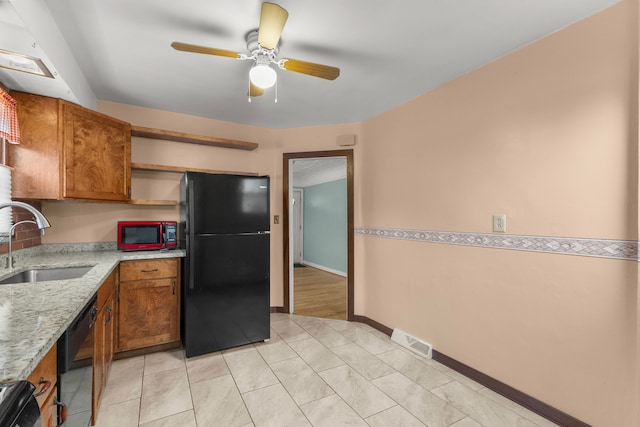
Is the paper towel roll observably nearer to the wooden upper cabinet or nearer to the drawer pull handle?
the wooden upper cabinet

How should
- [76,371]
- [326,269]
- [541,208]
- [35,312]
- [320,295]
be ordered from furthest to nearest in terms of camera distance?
1. [326,269]
2. [320,295]
3. [541,208]
4. [76,371]
5. [35,312]

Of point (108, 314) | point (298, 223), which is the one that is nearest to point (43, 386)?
point (108, 314)

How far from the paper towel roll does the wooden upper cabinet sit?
4 cm

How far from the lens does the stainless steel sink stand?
191cm

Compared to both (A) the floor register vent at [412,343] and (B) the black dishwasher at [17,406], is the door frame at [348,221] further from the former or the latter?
(B) the black dishwasher at [17,406]

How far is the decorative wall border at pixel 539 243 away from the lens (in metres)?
1.55

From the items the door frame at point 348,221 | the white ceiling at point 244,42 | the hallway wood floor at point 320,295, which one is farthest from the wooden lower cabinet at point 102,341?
the hallway wood floor at point 320,295

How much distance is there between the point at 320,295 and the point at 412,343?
1.99 metres

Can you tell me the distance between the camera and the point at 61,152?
2.17m

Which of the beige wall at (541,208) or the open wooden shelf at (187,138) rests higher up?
the open wooden shelf at (187,138)

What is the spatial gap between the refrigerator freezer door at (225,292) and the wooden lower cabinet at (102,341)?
562 mm

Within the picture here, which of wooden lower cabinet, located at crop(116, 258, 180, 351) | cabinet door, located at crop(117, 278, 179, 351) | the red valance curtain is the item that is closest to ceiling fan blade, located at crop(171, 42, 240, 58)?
the red valance curtain

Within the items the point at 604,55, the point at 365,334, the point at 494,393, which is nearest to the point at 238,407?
the point at 365,334

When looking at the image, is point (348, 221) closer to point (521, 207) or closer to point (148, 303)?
point (521, 207)
